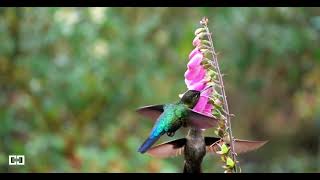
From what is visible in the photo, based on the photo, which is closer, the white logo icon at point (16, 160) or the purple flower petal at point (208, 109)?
the purple flower petal at point (208, 109)

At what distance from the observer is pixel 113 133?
8.73ft

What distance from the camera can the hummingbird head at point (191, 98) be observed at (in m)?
1.29

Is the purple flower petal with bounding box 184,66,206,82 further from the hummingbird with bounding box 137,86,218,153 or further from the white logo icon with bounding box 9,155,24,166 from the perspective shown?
the white logo icon with bounding box 9,155,24,166

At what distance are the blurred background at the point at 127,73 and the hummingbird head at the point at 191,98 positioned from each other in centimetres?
118

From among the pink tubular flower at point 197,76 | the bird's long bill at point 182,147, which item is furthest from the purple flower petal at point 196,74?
the bird's long bill at point 182,147

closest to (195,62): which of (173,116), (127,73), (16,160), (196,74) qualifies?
(196,74)

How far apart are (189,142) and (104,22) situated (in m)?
1.28

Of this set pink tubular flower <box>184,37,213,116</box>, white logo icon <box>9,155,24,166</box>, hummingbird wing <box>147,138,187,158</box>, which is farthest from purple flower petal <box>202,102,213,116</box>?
white logo icon <box>9,155,24,166</box>

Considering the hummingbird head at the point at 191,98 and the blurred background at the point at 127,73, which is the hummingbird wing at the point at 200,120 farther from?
the blurred background at the point at 127,73

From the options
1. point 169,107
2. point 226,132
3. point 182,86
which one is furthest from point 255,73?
point 226,132

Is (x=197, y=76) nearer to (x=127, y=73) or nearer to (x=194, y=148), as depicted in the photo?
(x=194, y=148)

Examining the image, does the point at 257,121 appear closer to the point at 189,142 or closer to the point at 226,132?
the point at 189,142

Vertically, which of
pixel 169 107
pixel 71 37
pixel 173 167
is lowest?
pixel 173 167

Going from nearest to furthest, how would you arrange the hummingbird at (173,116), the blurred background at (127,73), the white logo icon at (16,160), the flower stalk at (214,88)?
the flower stalk at (214,88) < the hummingbird at (173,116) < the white logo icon at (16,160) < the blurred background at (127,73)
